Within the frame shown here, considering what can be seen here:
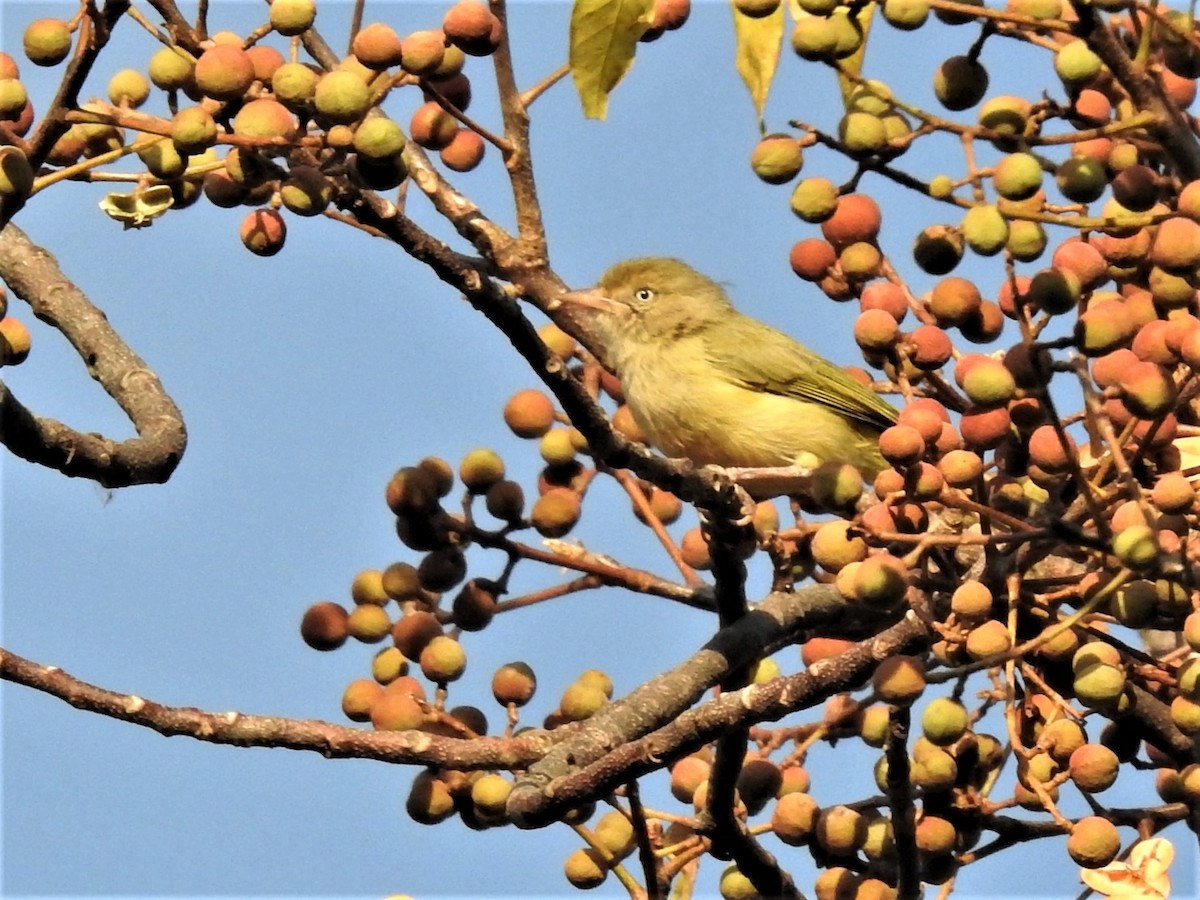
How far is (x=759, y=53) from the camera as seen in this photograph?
313 centimetres

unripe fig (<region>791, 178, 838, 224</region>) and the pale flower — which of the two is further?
unripe fig (<region>791, 178, 838, 224</region>)

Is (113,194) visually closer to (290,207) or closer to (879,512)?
(290,207)

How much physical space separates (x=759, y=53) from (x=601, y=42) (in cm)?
29

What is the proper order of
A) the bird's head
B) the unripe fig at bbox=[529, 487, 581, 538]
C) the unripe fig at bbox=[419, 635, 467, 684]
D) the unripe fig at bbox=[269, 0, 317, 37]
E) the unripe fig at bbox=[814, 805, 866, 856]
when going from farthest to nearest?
the bird's head < the unripe fig at bbox=[529, 487, 581, 538] < the unripe fig at bbox=[419, 635, 467, 684] < the unripe fig at bbox=[814, 805, 866, 856] < the unripe fig at bbox=[269, 0, 317, 37]

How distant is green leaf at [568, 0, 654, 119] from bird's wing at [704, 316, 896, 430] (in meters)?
3.42

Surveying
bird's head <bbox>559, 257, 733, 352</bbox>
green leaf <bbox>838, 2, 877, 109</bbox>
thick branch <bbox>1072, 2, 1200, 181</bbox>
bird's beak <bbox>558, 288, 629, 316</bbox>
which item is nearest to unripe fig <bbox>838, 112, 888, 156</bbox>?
green leaf <bbox>838, 2, 877, 109</bbox>

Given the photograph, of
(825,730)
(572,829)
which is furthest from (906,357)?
(572,829)

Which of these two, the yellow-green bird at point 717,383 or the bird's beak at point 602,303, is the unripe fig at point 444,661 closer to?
the yellow-green bird at point 717,383

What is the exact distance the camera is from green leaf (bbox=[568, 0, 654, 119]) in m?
3.06

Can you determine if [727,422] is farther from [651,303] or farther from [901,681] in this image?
[901,681]

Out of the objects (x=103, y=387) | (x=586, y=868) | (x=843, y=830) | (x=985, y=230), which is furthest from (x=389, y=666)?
(x=985, y=230)

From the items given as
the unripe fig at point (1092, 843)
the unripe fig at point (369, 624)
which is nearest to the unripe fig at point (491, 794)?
the unripe fig at point (369, 624)

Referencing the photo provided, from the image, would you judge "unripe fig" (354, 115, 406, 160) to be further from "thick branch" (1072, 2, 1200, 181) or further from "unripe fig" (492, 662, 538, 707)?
A: "unripe fig" (492, 662, 538, 707)

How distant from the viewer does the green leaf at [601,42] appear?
10.1 ft
